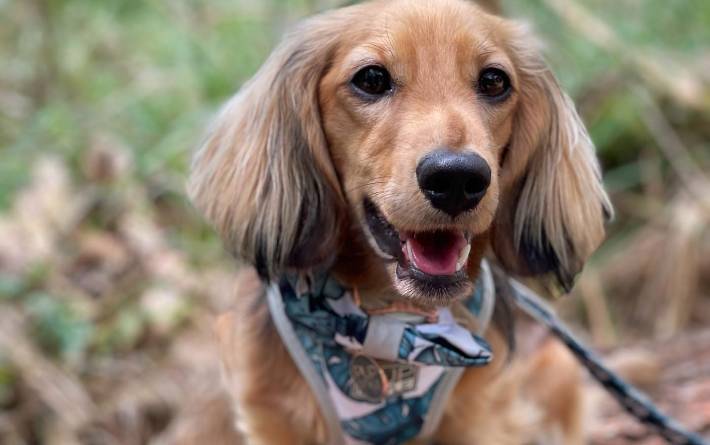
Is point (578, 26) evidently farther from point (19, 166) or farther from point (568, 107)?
point (19, 166)

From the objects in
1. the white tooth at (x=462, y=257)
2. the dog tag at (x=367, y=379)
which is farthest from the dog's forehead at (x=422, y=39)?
the dog tag at (x=367, y=379)

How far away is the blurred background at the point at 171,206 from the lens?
4.05 m

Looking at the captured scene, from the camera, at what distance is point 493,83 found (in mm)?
2385

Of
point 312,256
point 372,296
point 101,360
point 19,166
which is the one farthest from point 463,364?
point 19,166

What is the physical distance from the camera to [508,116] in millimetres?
2453

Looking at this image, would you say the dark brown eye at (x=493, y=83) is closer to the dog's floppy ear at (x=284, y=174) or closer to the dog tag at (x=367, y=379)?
the dog's floppy ear at (x=284, y=174)

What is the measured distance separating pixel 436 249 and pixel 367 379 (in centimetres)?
52

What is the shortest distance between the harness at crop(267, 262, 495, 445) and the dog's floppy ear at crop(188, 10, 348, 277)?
153 millimetres

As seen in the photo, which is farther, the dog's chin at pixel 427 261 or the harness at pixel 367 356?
the harness at pixel 367 356

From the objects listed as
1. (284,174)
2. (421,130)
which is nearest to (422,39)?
(421,130)

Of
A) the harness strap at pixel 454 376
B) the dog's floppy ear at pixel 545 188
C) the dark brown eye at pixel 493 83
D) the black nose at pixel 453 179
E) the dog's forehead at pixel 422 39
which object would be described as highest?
the dog's forehead at pixel 422 39

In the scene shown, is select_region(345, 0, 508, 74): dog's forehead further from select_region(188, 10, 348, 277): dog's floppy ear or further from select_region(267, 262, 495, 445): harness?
select_region(267, 262, 495, 445): harness

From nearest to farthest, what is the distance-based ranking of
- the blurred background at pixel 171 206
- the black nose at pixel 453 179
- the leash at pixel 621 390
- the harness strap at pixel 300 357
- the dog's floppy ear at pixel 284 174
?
the black nose at pixel 453 179
the dog's floppy ear at pixel 284 174
the harness strap at pixel 300 357
the leash at pixel 621 390
the blurred background at pixel 171 206

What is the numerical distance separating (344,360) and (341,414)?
→ 17 cm
